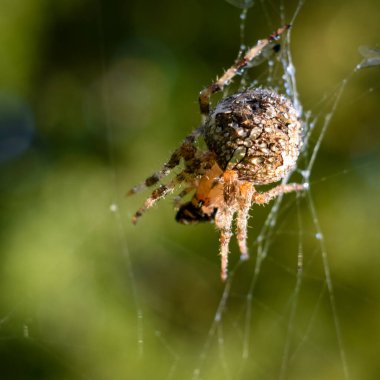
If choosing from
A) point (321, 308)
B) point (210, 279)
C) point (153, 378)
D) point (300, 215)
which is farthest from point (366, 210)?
point (153, 378)

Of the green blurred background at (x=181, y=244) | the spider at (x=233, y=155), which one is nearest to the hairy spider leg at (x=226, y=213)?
the spider at (x=233, y=155)

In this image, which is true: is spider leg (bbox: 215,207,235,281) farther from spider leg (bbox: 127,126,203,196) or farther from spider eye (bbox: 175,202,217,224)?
spider leg (bbox: 127,126,203,196)

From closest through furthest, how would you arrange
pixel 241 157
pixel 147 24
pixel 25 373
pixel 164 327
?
pixel 241 157 → pixel 25 373 → pixel 164 327 → pixel 147 24

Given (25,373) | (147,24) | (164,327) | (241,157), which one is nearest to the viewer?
(241,157)

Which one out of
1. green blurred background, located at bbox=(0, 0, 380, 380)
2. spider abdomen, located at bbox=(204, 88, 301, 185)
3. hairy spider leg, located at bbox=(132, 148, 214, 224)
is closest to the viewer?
spider abdomen, located at bbox=(204, 88, 301, 185)

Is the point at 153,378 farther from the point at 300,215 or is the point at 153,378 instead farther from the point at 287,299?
the point at 300,215

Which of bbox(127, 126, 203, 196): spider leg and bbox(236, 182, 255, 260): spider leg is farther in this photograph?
bbox(236, 182, 255, 260): spider leg

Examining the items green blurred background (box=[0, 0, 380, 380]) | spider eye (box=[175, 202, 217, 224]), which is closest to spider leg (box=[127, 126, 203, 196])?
spider eye (box=[175, 202, 217, 224])

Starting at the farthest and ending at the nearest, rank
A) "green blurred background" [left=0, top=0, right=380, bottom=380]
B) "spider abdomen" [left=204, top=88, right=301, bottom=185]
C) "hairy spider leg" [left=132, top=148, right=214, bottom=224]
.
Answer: "green blurred background" [left=0, top=0, right=380, bottom=380]
"hairy spider leg" [left=132, top=148, right=214, bottom=224]
"spider abdomen" [left=204, top=88, right=301, bottom=185]
